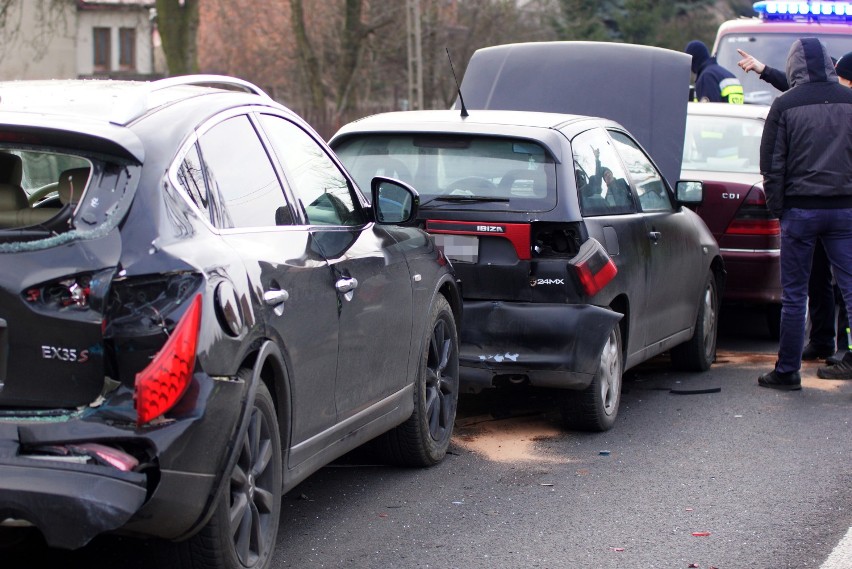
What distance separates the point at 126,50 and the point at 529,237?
68042mm

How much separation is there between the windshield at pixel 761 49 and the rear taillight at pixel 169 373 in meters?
14.5

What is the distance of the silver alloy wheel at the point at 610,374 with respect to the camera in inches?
278

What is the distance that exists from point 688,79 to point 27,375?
752cm

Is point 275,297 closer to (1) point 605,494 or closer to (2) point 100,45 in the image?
(1) point 605,494

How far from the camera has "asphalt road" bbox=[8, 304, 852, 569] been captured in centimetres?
489

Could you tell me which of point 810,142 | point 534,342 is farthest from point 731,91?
point 534,342

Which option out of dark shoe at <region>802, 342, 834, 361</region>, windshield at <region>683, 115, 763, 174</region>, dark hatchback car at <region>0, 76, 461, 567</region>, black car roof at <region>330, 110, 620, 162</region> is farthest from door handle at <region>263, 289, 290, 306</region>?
windshield at <region>683, 115, 763, 174</region>

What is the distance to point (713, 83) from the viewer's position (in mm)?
15430

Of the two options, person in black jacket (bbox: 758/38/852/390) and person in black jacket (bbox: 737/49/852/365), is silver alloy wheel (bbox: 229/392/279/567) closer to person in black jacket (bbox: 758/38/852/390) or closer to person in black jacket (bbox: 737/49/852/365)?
person in black jacket (bbox: 758/38/852/390)

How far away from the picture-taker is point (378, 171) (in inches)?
281

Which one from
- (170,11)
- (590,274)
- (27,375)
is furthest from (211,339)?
(170,11)

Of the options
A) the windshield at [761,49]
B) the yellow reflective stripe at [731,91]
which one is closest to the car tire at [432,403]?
the yellow reflective stripe at [731,91]

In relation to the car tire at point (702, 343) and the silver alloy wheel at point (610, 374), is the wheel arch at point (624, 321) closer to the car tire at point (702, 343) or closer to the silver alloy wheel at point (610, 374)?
the silver alloy wheel at point (610, 374)

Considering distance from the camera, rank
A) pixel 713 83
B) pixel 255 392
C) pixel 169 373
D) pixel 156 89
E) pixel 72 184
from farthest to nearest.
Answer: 1. pixel 713 83
2. pixel 156 89
3. pixel 255 392
4. pixel 72 184
5. pixel 169 373
